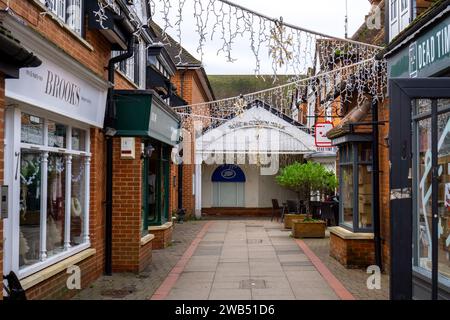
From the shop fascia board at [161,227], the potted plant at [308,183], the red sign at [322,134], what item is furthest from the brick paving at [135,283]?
the red sign at [322,134]

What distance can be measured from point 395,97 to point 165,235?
35.0ft

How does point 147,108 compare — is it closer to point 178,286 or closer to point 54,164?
point 54,164

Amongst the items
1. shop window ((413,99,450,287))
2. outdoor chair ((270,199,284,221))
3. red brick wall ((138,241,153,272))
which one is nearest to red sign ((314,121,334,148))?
outdoor chair ((270,199,284,221))

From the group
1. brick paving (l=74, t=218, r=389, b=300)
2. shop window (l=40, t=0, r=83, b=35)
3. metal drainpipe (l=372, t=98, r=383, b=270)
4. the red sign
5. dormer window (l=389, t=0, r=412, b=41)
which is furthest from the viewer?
the red sign

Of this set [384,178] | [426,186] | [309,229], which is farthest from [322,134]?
[426,186]

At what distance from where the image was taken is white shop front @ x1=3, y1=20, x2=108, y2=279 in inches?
240

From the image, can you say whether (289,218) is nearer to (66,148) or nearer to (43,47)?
(66,148)

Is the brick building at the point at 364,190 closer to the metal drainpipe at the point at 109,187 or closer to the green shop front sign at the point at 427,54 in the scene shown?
the green shop front sign at the point at 427,54

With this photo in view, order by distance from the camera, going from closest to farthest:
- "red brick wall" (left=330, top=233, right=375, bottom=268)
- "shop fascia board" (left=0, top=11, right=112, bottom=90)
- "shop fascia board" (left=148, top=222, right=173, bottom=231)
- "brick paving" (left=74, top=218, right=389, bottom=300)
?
1. "shop fascia board" (left=0, top=11, right=112, bottom=90)
2. "brick paving" (left=74, top=218, right=389, bottom=300)
3. "red brick wall" (left=330, top=233, right=375, bottom=268)
4. "shop fascia board" (left=148, top=222, right=173, bottom=231)

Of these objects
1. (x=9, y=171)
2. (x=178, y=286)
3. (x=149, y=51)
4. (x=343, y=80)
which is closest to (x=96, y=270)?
(x=178, y=286)

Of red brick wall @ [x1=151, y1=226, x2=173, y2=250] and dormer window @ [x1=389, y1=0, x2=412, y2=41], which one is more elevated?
dormer window @ [x1=389, y1=0, x2=412, y2=41]

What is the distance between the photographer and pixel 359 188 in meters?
11.4

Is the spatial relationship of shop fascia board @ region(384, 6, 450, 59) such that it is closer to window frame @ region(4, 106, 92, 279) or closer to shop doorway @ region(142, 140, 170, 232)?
window frame @ region(4, 106, 92, 279)

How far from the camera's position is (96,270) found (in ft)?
30.5
